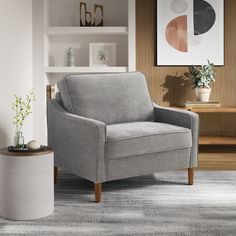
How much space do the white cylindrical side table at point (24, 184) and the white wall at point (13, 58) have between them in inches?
32.9

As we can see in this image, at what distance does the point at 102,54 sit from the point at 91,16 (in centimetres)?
40

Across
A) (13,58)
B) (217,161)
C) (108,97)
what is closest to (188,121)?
(108,97)

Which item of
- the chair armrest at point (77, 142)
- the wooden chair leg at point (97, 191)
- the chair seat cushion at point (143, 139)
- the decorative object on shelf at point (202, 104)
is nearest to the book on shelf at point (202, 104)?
the decorative object on shelf at point (202, 104)

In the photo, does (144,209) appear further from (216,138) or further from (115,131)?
(216,138)

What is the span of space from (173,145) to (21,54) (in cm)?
170

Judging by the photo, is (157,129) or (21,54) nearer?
(157,129)

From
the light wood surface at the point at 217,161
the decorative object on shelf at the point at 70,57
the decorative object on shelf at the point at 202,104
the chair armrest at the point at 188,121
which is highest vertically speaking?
the decorative object on shelf at the point at 70,57

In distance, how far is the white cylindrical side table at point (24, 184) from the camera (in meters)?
2.86

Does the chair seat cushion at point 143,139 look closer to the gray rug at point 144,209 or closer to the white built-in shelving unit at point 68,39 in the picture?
the gray rug at point 144,209

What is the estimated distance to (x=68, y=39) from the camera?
207 inches

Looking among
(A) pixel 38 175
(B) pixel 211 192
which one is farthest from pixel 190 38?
(A) pixel 38 175

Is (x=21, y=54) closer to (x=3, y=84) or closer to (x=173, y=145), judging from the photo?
(x=3, y=84)

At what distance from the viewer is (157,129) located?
3.53m

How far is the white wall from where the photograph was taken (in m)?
3.78
